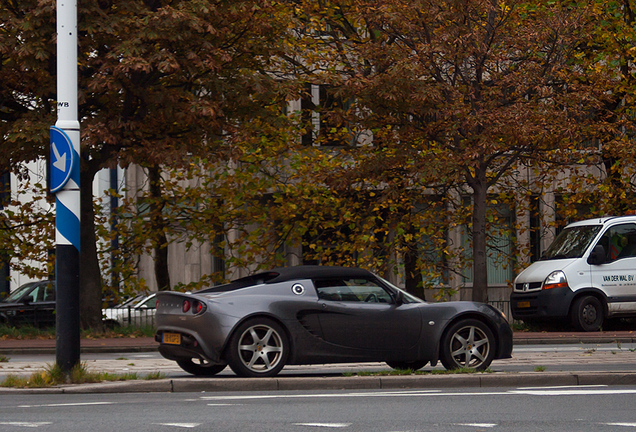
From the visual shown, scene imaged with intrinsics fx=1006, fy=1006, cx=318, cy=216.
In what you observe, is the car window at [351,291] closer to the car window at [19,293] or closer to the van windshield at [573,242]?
the van windshield at [573,242]

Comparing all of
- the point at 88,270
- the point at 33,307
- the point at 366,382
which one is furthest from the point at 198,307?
the point at 33,307

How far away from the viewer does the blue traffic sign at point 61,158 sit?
35.6 feet

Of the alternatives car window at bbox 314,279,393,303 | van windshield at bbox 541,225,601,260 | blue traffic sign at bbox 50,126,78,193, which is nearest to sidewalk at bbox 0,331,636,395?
car window at bbox 314,279,393,303

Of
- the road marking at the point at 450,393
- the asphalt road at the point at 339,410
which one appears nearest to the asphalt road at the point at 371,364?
the road marking at the point at 450,393

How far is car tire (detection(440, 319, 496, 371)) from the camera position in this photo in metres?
11.8

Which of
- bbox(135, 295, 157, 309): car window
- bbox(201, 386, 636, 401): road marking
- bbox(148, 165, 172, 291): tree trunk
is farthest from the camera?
bbox(135, 295, 157, 309): car window

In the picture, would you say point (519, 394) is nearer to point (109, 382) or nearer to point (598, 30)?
point (109, 382)

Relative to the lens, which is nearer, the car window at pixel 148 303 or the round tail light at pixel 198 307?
the round tail light at pixel 198 307

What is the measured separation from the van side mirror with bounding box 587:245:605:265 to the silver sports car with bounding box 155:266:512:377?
1013 cm

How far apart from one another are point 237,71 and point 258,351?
1071cm

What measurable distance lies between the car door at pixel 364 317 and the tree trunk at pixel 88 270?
1088 cm

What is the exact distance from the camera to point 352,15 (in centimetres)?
2289

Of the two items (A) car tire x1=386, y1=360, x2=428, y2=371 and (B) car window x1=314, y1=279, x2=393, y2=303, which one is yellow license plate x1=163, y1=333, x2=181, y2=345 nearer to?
(B) car window x1=314, y1=279, x2=393, y2=303

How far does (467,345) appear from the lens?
11.9 meters
